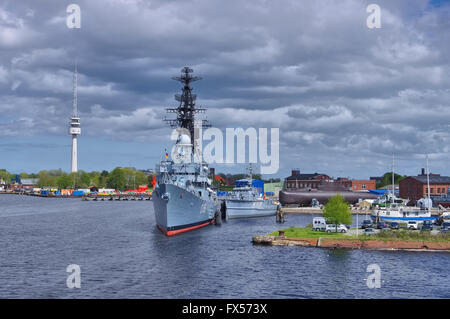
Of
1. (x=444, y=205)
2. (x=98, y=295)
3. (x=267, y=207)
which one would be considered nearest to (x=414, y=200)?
(x=444, y=205)

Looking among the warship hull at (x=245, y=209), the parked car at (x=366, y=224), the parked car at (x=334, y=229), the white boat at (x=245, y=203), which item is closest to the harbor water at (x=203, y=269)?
the parked car at (x=334, y=229)

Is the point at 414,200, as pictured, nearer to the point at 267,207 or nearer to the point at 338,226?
the point at 267,207

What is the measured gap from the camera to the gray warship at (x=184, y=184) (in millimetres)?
68250

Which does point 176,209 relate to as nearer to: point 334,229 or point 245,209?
point 334,229

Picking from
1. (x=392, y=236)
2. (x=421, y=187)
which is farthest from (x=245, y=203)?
(x=421, y=187)

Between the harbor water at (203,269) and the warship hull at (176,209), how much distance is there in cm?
286

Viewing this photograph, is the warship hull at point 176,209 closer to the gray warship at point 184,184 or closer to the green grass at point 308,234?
the gray warship at point 184,184

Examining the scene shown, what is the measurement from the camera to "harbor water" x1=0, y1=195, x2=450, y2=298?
124 feet

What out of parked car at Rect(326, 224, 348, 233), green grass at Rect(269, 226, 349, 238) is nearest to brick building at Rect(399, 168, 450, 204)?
parked car at Rect(326, 224, 348, 233)

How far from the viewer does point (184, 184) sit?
264ft

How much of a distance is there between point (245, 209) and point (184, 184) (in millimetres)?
32027

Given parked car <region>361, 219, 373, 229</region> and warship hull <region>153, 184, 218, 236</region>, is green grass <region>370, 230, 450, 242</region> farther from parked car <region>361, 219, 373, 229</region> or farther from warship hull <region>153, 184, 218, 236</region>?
warship hull <region>153, 184, 218, 236</region>

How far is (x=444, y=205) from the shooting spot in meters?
126
